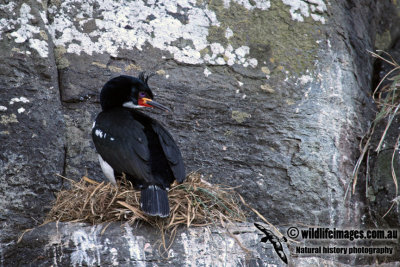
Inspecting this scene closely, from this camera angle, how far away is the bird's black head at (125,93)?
414 cm

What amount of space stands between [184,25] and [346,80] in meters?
1.51

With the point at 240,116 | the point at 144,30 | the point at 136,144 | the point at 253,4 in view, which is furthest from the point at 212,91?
the point at 136,144

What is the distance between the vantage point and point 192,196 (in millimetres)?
3691

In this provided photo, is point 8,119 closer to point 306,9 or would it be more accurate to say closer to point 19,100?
point 19,100

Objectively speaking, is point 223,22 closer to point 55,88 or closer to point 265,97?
point 265,97

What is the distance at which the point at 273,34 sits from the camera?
5023 mm

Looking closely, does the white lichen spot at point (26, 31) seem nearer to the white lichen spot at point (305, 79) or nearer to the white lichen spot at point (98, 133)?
the white lichen spot at point (98, 133)

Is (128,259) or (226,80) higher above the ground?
(226,80)

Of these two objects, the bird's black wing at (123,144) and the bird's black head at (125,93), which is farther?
the bird's black head at (125,93)

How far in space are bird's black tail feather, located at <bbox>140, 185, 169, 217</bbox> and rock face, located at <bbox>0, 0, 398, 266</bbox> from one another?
1032mm

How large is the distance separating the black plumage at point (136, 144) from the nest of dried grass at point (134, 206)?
9cm

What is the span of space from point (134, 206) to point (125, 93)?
102 centimetres

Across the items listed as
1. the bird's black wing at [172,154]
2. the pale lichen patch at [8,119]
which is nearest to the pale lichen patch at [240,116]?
the bird's black wing at [172,154]

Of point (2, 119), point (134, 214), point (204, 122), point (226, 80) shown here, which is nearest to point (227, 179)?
point (204, 122)
